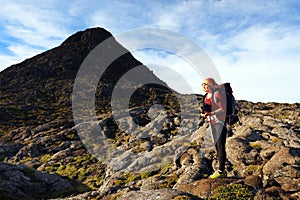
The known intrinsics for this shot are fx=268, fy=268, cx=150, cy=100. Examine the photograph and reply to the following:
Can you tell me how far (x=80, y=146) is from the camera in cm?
5600

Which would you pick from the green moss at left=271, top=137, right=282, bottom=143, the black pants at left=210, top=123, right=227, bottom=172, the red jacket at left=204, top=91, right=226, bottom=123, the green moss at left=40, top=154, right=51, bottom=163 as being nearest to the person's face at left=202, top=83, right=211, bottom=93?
the red jacket at left=204, top=91, right=226, bottom=123

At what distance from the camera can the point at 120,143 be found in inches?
2170

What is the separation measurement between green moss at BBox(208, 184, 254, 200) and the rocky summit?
0.04m

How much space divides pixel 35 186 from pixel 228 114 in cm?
2334

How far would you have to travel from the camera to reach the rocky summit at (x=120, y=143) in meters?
14.9

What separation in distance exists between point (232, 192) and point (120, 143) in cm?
4506

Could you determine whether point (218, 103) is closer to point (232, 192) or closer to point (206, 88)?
point (206, 88)

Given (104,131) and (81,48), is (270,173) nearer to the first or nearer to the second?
(104,131)

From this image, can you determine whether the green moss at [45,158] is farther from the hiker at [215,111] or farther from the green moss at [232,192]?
the green moss at [232,192]

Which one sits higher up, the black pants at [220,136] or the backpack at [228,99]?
the backpack at [228,99]

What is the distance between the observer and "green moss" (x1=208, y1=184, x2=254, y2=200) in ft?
36.6

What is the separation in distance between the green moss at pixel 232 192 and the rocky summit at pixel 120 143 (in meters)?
0.04

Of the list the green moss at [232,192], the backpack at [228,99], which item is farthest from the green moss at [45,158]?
the backpack at [228,99]

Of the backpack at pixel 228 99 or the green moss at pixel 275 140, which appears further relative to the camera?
the green moss at pixel 275 140
